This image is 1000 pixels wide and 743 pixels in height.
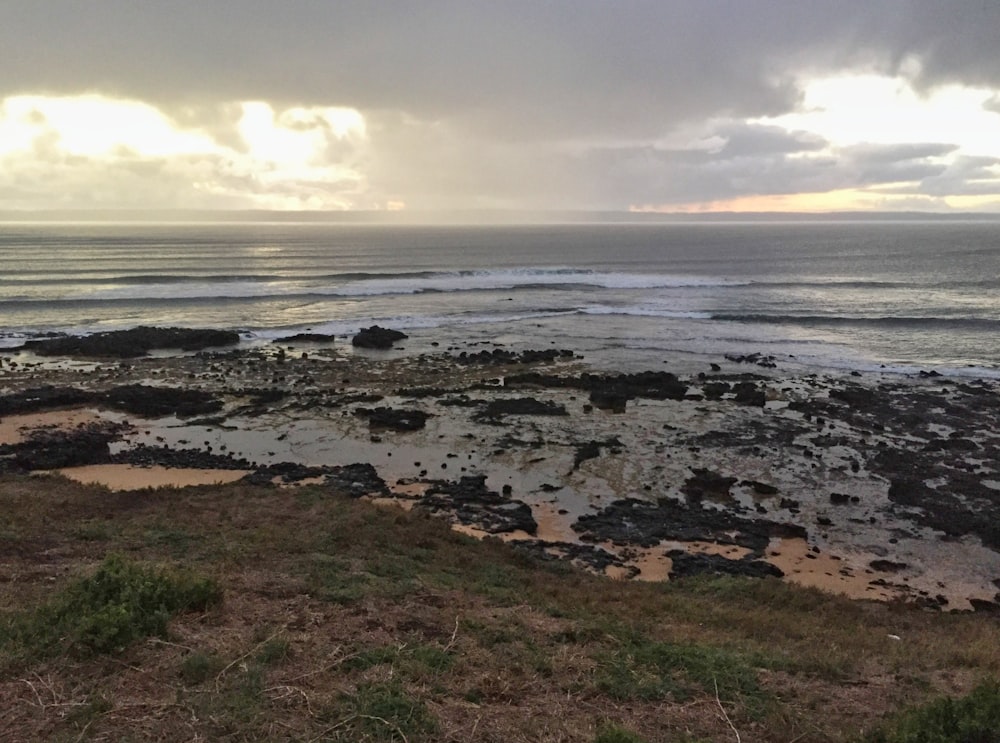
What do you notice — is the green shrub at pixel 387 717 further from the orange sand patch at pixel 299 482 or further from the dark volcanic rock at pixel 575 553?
the orange sand patch at pixel 299 482

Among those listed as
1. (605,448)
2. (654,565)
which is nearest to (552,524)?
(654,565)

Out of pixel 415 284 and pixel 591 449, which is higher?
pixel 415 284

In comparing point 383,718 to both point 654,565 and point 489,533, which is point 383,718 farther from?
point 489,533

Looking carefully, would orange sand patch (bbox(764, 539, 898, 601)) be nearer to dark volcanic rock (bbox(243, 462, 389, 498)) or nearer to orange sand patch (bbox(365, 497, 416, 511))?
orange sand patch (bbox(365, 497, 416, 511))

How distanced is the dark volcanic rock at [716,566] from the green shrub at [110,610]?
7.80 metres

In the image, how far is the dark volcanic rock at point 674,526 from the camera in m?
12.6

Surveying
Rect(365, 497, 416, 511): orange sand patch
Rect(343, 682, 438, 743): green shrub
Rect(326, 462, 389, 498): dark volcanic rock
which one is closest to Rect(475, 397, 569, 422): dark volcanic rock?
Rect(326, 462, 389, 498): dark volcanic rock

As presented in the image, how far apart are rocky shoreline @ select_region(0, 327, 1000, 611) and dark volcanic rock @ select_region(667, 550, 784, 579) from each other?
0.15 feet

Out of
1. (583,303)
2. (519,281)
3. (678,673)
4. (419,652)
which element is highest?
(519,281)

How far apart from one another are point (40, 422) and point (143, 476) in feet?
22.0

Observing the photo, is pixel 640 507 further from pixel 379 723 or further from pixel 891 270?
pixel 891 270

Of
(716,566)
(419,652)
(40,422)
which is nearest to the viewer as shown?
(419,652)

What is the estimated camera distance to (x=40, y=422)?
757 inches

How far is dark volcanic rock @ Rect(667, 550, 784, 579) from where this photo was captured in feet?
36.8
